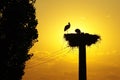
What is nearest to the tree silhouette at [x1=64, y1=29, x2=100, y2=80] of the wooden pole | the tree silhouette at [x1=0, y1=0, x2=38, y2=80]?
the wooden pole

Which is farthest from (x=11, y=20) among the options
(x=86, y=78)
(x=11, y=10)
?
(x=86, y=78)

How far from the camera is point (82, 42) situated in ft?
74.5

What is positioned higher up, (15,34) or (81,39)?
(81,39)

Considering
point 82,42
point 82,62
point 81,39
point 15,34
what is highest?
point 81,39

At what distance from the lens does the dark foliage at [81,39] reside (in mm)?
22688

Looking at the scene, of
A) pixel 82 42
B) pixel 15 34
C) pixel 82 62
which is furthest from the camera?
pixel 82 42

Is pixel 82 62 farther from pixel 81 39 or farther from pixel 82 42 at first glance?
pixel 81 39

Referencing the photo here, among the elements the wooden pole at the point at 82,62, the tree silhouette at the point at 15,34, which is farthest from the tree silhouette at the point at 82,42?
the tree silhouette at the point at 15,34

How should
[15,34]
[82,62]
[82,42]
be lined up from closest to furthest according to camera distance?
[15,34]
[82,62]
[82,42]

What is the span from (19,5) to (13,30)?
5.62ft

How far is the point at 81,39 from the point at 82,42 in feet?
0.75

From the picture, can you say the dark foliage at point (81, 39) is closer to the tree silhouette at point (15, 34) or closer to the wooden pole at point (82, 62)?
the wooden pole at point (82, 62)

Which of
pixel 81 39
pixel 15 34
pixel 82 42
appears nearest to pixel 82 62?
pixel 82 42

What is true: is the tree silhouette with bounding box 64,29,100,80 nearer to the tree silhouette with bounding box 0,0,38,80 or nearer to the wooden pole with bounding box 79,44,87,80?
the wooden pole with bounding box 79,44,87,80
